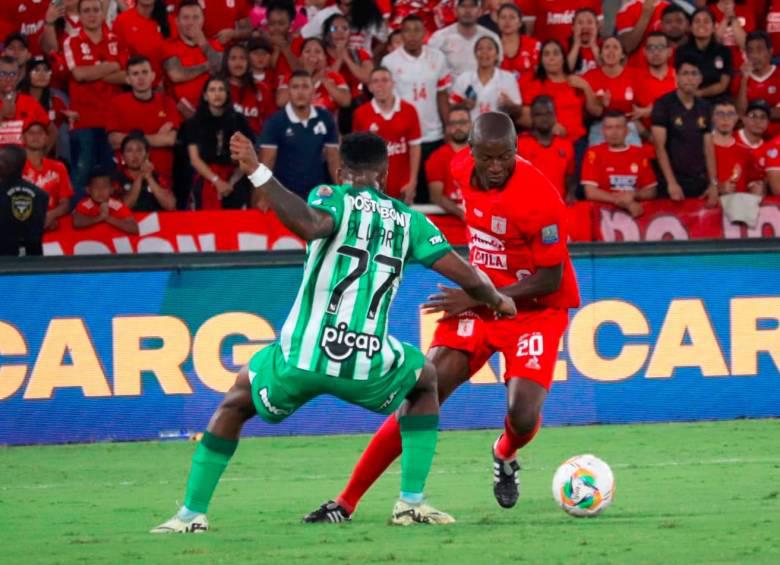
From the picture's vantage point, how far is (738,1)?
17391 millimetres

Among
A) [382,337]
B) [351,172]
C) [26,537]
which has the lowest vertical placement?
[26,537]

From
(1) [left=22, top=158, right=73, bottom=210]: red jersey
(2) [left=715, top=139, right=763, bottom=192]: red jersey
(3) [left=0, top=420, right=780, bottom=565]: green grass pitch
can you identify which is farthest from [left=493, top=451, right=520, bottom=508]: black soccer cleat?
(2) [left=715, top=139, right=763, bottom=192]: red jersey

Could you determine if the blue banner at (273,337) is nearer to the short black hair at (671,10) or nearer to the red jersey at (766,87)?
the red jersey at (766,87)

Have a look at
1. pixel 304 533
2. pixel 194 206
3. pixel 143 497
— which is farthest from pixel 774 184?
pixel 304 533

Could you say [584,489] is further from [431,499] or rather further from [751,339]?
[751,339]

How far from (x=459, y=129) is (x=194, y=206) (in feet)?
8.22

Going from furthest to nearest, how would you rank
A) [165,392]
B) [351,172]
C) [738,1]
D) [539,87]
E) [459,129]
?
1. [738,1]
2. [539,87]
3. [459,129]
4. [165,392]
5. [351,172]

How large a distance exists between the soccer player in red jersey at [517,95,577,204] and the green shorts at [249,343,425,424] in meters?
7.19

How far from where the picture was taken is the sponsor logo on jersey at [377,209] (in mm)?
7066

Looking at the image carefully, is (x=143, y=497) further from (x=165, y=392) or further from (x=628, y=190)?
(x=628, y=190)

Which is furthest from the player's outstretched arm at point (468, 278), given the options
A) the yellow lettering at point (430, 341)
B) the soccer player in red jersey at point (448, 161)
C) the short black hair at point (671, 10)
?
the short black hair at point (671, 10)

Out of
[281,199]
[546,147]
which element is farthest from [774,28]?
[281,199]

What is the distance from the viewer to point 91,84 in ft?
48.8

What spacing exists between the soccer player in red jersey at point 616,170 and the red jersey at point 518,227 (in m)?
5.98
